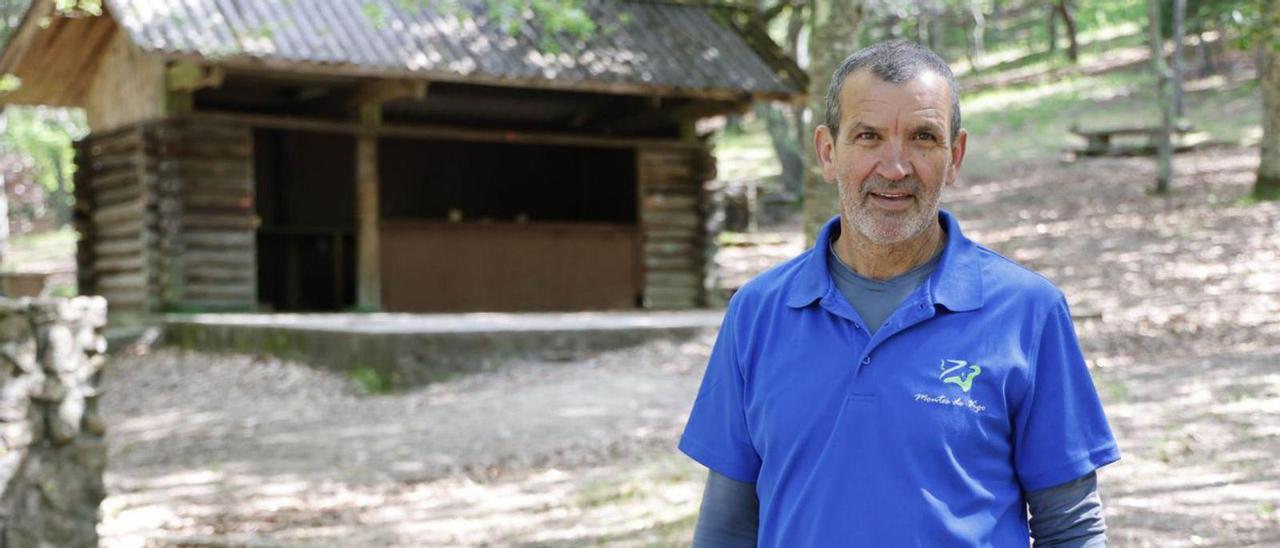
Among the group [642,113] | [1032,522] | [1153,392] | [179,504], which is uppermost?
[642,113]

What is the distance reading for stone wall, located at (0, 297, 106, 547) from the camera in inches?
256

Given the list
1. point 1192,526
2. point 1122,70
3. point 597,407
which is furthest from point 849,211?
point 1122,70

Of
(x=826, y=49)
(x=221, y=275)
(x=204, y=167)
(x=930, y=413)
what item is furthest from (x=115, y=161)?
(x=930, y=413)

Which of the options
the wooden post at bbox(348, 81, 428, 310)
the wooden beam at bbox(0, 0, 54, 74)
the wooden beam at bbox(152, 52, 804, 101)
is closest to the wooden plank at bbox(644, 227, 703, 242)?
the wooden beam at bbox(152, 52, 804, 101)

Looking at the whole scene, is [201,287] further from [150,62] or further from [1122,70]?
[1122,70]

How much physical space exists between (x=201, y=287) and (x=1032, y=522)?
14424 mm

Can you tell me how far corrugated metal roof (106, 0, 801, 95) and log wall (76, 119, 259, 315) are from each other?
6.08 feet

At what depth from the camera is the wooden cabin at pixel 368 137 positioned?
47.8ft

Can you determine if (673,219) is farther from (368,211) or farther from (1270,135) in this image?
(1270,135)

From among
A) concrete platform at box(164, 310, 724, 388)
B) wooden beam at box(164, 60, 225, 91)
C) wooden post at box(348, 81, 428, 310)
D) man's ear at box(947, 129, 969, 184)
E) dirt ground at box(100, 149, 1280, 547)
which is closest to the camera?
man's ear at box(947, 129, 969, 184)

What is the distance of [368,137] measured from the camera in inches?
646

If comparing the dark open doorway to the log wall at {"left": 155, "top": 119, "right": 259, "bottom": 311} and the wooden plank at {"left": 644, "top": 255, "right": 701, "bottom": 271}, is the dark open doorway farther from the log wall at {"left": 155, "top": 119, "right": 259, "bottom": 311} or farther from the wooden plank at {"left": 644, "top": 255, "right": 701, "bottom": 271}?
the wooden plank at {"left": 644, "top": 255, "right": 701, "bottom": 271}

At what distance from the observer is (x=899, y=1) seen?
Result: 34.8 m

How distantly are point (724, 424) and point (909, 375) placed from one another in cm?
40
